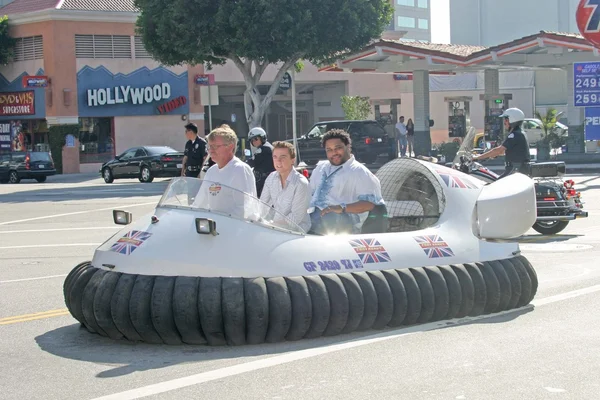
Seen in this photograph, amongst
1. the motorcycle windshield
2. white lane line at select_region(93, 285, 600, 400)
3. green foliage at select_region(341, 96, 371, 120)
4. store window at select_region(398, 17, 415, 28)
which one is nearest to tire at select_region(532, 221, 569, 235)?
the motorcycle windshield

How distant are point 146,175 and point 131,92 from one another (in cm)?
1330

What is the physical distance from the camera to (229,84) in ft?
180

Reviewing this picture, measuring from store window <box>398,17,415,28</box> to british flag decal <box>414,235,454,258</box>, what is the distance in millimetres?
138362

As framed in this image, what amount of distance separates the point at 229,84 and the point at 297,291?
47.7 meters

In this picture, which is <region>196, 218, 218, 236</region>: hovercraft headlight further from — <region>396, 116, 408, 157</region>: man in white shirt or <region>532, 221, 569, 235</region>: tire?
<region>396, 116, 408, 157</region>: man in white shirt

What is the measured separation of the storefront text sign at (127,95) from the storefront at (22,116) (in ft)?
7.74

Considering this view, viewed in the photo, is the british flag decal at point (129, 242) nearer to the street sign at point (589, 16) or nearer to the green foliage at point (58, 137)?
the street sign at point (589, 16)

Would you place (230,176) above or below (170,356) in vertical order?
above

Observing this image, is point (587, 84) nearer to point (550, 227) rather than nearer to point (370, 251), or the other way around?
point (550, 227)

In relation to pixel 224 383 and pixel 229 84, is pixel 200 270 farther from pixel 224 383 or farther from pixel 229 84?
pixel 229 84

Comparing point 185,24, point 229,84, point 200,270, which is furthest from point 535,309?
point 229,84

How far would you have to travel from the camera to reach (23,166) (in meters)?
39.2

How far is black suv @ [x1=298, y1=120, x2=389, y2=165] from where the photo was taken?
37688 mm

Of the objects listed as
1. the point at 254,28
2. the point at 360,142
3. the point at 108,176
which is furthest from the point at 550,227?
the point at 108,176
